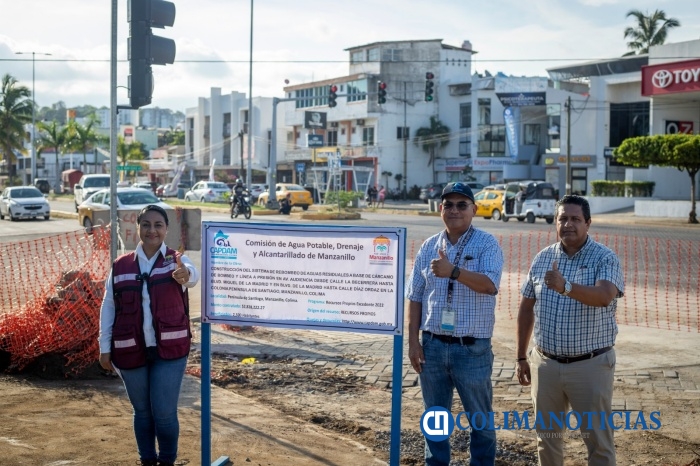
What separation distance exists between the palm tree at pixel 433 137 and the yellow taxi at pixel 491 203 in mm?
31300

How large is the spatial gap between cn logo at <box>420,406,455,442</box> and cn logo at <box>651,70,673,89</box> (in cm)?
3981

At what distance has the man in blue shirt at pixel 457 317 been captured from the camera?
4625 mm

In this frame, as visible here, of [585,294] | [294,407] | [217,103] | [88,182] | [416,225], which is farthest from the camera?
[217,103]

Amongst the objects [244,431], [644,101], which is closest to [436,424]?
[244,431]

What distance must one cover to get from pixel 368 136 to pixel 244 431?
6609 centimetres

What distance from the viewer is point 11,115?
7081 centimetres

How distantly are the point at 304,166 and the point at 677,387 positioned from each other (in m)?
66.7

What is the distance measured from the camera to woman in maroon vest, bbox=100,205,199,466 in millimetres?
4918

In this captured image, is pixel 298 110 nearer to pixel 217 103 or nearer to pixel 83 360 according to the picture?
pixel 217 103

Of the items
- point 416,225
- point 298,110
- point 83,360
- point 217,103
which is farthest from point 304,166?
point 83,360

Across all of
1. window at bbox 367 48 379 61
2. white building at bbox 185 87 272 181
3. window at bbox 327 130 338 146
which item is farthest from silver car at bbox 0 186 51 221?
white building at bbox 185 87 272 181

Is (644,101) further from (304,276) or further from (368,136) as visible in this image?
(304,276)

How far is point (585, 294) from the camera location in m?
4.30

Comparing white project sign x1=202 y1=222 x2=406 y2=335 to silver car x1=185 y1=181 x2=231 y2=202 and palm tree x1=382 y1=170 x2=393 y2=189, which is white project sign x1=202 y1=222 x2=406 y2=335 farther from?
palm tree x1=382 y1=170 x2=393 y2=189
